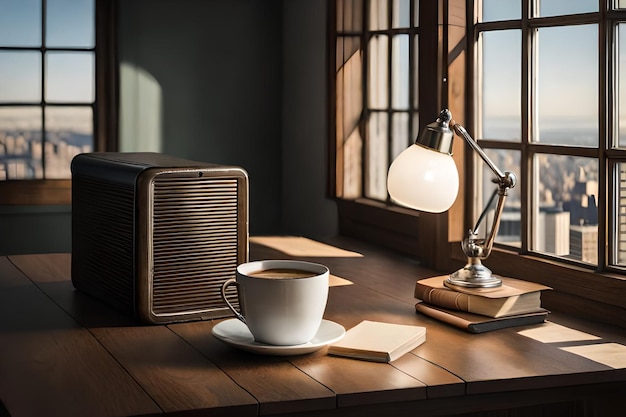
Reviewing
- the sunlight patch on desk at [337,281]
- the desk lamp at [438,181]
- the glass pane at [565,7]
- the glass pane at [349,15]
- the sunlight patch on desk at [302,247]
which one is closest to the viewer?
the desk lamp at [438,181]

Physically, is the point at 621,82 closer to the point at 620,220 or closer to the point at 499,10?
the point at 620,220

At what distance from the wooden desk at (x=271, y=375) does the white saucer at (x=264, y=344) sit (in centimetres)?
2

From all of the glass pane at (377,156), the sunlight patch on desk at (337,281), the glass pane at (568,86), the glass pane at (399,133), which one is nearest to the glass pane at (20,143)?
the glass pane at (377,156)

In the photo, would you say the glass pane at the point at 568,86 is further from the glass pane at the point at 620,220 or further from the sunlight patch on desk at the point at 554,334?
the sunlight patch on desk at the point at 554,334

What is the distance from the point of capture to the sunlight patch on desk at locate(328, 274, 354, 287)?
1.95m

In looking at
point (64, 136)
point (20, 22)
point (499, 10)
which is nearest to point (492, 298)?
point (499, 10)

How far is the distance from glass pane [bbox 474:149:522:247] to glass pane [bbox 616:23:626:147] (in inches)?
14.1

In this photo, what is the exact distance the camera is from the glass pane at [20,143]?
3488mm

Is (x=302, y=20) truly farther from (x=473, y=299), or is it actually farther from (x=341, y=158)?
(x=473, y=299)

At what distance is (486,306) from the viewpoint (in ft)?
5.10

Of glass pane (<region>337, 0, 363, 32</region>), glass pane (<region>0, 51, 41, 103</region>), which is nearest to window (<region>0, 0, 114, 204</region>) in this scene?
glass pane (<region>0, 51, 41, 103</region>)

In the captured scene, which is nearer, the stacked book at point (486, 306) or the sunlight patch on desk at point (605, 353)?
the sunlight patch on desk at point (605, 353)

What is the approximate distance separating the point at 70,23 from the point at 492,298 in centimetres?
251

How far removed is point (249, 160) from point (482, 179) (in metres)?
1.73
